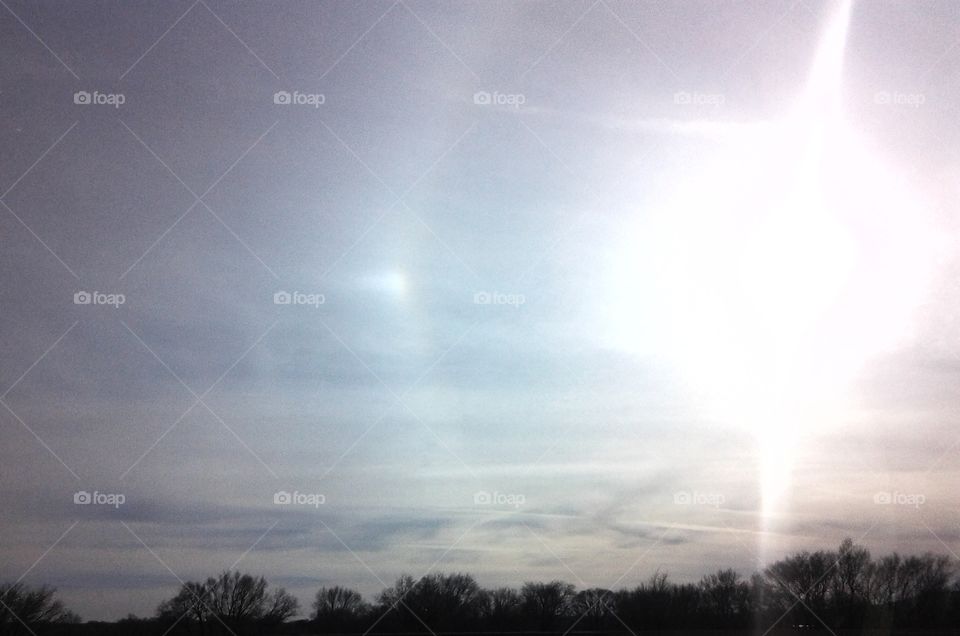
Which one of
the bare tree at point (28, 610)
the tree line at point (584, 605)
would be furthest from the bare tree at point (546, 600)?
the bare tree at point (28, 610)

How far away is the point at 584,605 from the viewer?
10492 mm

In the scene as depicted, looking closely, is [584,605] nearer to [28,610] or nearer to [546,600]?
[546,600]

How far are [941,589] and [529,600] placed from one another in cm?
526

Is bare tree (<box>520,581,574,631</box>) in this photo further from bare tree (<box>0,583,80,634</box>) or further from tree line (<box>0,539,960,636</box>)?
bare tree (<box>0,583,80,634</box>)

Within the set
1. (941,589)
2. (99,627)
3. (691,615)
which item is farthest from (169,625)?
(941,589)

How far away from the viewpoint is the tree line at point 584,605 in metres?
9.98

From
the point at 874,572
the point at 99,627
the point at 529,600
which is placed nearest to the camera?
the point at 99,627

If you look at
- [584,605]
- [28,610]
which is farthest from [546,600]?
[28,610]

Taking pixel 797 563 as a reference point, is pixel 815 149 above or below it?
above

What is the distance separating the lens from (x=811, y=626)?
10961mm

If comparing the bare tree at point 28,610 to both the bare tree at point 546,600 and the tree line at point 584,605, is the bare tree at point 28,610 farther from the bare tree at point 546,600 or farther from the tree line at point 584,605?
the bare tree at point 546,600

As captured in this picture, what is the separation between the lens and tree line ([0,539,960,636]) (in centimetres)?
998

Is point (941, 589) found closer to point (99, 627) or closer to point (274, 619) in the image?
point (274, 619)

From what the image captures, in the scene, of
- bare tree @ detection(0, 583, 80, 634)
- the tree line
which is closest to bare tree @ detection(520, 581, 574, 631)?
the tree line
